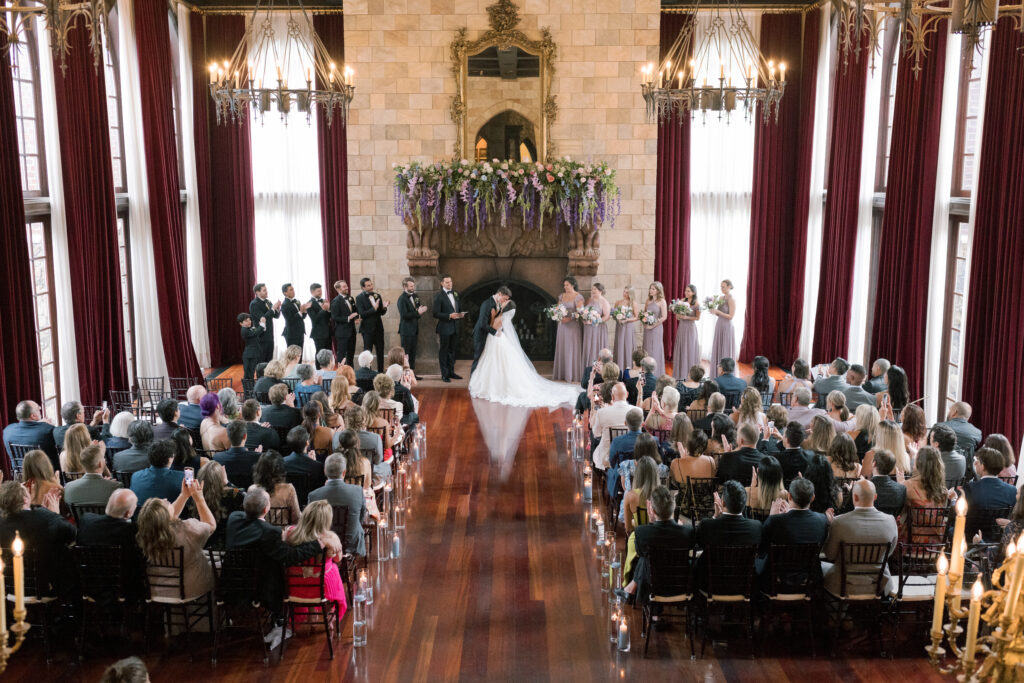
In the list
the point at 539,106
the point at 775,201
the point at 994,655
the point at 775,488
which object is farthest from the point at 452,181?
the point at 994,655

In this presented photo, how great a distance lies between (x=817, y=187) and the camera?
1605cm

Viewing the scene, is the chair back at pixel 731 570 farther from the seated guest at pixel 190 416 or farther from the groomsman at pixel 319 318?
the groomsman at pixel 319 318

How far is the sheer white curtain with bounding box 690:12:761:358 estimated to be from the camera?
1647 centimetres

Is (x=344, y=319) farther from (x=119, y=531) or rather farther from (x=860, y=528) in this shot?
(x=860, y=528)

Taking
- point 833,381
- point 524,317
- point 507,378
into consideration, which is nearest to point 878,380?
point 833,381

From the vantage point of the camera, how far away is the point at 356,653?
668 cm

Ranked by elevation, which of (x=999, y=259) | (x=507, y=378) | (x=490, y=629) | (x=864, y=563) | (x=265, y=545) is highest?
(x=999, y=259)

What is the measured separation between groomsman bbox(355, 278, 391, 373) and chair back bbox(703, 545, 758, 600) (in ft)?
30.0

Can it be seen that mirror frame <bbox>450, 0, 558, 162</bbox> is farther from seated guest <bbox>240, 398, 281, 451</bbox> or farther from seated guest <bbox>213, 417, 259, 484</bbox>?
seated guest <bbox>213, 417, 259, 484</bbox>

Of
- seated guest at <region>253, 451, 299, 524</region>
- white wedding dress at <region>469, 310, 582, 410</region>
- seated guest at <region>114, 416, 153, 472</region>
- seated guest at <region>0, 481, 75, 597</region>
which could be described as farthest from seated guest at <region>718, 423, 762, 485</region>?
white wedding dress at <region>469, 310, 582, 410</region>

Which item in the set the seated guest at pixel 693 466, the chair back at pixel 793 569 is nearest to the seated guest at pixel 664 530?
the chair back at pixel 793 569

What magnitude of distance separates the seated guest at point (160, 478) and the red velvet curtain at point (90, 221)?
5271mm

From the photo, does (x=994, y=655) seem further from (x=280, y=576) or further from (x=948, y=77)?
(x=948, y=77)

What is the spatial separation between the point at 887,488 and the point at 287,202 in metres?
12.1
